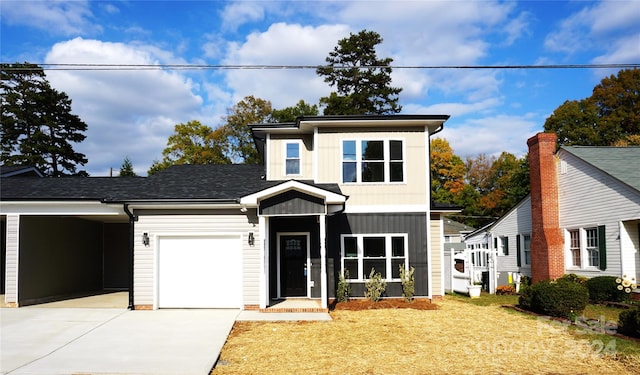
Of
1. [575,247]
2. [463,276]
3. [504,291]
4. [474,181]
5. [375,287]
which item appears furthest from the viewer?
[474,181]

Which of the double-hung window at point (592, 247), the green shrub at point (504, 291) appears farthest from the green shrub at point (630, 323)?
the green shrub at point (504, 291)

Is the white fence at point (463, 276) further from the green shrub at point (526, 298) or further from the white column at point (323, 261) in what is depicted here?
the white column at point (323, 261)

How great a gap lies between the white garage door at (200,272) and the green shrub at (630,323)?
958 cm

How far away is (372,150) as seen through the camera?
16766 millimetres

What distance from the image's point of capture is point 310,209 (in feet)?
48.4

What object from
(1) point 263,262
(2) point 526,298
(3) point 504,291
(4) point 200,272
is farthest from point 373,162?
(3) point 504,291

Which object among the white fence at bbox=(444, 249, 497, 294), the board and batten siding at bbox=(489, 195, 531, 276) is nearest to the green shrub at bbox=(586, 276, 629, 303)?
the white fence at bbox=(444, 249, 497, 294)

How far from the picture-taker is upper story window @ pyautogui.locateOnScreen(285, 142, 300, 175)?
56.7 ft

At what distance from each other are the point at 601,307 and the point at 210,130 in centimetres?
3397

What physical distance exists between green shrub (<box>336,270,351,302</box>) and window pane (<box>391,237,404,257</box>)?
5.51 feet

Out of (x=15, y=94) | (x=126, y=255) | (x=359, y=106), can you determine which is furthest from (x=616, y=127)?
(x=15, y=94)

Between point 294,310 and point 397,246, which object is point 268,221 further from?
point 397,246

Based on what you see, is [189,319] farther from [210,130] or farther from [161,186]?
[210,130]

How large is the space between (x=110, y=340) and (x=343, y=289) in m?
7.08
